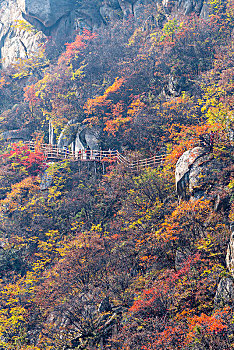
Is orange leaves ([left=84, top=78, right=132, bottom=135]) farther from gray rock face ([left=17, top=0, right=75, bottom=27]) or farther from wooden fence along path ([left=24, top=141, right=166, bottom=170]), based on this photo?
gray rock face ([left=17, top=0, right=75, bottom=27])

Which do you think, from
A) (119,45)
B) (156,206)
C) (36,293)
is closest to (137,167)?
(156,206)

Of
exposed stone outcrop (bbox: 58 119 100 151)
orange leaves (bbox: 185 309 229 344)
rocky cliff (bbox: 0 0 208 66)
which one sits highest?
rocky cliff (bbox: 0 0 208 66)

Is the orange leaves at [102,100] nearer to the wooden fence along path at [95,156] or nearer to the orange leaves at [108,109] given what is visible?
the orange leaves at [108,109]

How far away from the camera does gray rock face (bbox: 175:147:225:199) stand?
14.5m

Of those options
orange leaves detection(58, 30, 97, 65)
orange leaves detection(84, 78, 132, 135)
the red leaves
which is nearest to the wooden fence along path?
the red leaves

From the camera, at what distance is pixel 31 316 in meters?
15.5

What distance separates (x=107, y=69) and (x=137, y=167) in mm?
14080

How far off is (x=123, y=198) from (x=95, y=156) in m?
5.52

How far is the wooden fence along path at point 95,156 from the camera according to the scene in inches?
860

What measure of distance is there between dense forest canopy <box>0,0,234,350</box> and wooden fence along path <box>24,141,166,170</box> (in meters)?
0.59

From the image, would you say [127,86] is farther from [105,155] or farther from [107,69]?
[105,155]

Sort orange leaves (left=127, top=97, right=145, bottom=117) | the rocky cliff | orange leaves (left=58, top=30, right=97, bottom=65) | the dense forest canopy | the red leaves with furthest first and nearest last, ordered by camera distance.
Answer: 1. the rocky cliff
2. orange leaves (left=58, top=30, right=97, bottom=65)
3. orange leaves (left=127, top=97, right=145, bottom=117)
4. the red leaves
5. the dense forest canopy

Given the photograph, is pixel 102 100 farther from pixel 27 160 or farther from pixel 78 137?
pixel 27 160

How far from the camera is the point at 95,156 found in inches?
958
